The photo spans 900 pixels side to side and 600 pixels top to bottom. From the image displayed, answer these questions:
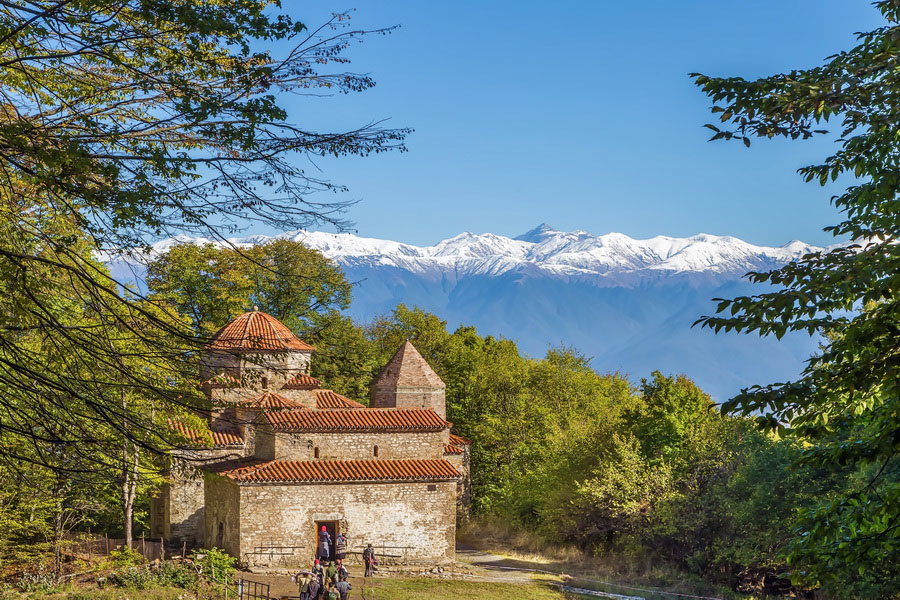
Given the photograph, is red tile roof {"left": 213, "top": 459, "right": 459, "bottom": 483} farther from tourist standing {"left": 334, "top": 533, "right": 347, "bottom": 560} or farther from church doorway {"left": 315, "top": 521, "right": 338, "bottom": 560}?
tourist standing {"left": 334, "top": 533, "right": 347, "bottom": 560}

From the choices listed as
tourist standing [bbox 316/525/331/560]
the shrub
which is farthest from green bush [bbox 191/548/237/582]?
the shrub

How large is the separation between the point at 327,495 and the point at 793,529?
19680 mm

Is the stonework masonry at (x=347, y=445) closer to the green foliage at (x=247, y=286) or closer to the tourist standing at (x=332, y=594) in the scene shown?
the tourist standing at (x=332, y=594)

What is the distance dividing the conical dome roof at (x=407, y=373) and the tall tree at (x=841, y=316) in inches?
917

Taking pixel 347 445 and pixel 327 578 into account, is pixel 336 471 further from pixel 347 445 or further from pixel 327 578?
pixel 327 578

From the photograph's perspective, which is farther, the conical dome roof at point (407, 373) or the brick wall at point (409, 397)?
the conical dome roof at point (407, 373)

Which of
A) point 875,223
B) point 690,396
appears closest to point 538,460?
point 690,396

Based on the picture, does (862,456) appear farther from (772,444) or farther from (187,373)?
(772,444)

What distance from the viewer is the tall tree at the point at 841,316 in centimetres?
693

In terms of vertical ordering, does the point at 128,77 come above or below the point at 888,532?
above

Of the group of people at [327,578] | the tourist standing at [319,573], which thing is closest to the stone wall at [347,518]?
the group of people at [327,578]

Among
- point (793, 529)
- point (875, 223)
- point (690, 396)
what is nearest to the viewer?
point (793, 529)

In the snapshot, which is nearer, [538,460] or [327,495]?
[327,495]

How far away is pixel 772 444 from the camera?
25.7 metres
